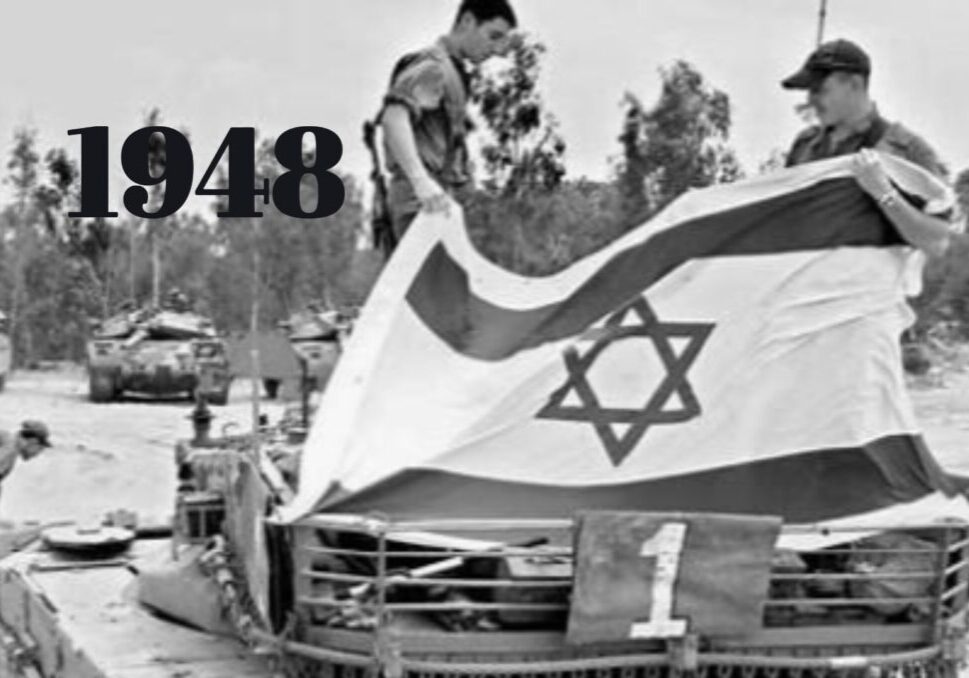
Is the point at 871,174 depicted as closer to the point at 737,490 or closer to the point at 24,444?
the point at 737,490

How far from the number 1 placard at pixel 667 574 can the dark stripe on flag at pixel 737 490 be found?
0.29 m

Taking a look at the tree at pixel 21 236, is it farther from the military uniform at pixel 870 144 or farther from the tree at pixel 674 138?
the military uniform at pixel 870 144

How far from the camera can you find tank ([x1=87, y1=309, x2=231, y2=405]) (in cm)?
2628

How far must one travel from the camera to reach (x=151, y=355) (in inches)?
1035

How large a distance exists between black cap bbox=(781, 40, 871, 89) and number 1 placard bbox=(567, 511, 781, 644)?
1.43 m

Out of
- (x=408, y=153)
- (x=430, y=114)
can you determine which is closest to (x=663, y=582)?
(x=408, y=153)

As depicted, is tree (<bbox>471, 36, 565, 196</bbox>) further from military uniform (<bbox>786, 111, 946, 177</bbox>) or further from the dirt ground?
military uniform (<bbox>786, 111, 946, 177</bbox>)

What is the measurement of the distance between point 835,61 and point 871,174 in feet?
1.60

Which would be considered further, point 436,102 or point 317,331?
point 317,331

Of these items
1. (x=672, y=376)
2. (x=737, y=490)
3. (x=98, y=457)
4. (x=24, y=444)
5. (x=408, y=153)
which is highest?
(x=408, y=153)

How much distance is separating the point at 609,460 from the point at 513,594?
440 mm

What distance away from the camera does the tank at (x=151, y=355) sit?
26281 millimetres

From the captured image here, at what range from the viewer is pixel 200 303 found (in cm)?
4953

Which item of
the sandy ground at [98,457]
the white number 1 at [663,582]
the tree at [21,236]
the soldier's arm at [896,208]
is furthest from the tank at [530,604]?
the tree at [21,236]
